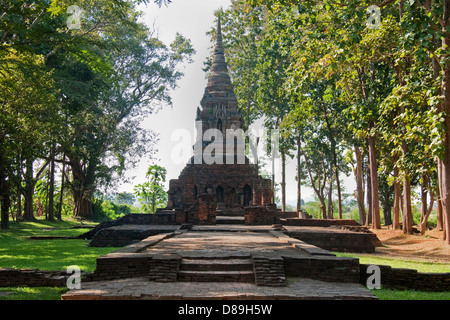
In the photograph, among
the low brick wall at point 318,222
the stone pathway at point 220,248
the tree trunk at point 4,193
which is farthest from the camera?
the tree trunk at point 4,193

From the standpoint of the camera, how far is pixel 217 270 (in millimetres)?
7379

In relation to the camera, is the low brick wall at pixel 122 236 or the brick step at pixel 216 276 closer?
the brick step at pixel 216 276

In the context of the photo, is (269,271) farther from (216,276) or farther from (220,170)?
(220,170)

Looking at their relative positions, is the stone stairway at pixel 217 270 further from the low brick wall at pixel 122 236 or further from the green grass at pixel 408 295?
the low brick wall at pixel 122 236

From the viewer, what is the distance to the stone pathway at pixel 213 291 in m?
5.84

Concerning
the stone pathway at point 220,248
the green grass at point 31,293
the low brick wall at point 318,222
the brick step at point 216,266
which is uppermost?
the low brick wall at point 318,222

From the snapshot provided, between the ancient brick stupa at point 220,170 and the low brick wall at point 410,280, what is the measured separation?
11820mm

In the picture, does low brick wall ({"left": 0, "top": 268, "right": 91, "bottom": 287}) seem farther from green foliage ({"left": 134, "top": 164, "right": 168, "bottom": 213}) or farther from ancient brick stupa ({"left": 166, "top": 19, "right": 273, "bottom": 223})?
green foliage ({"left": 134, "top": 164, "right": 168, "bottom": 213})

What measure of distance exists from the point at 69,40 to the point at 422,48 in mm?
9303

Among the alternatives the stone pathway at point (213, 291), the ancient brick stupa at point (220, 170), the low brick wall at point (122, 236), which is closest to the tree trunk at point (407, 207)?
the ancient brick stupa at point (220, 170)

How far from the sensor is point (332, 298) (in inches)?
231
